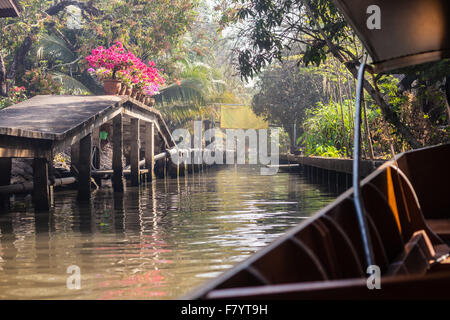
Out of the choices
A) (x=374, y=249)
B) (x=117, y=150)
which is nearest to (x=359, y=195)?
(x=374, y=249)

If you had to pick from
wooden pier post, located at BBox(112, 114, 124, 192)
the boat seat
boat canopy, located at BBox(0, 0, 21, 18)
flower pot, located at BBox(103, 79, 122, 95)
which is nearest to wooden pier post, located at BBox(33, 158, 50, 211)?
wooden pier post, located at BBox(112, 114, 124, 192)

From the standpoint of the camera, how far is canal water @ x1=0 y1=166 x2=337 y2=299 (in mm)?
4844

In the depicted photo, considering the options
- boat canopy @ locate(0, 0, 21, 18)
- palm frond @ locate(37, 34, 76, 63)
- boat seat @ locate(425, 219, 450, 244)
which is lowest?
boat seat @ locate(425, 219, 450, 244)

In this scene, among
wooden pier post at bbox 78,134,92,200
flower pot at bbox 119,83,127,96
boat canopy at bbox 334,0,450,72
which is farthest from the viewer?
flower pot at bbox 119,83,127,96

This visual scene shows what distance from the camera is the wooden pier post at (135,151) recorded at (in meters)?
15.6

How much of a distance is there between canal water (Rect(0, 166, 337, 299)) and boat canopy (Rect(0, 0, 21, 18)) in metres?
4.38

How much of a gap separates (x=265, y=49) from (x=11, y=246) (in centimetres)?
688

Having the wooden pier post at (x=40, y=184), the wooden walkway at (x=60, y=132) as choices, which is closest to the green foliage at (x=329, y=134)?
the wooden walkway at (x=60, y=132)

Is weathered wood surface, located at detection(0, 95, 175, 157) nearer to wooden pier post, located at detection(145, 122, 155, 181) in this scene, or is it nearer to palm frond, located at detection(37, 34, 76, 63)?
wooden pier post, located at detection(145, 122, 155, 181)

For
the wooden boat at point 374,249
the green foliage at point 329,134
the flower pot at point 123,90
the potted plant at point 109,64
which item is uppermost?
the potted plant at point 109,64

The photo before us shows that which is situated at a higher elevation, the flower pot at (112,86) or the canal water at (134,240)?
the flower pot at (112,86)

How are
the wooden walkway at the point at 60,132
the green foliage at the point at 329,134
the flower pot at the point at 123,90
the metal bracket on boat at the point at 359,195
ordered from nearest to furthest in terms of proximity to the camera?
the metal bracket on boat at the point at 359,195, the wooden walkway at the point at 60,132, the flower pot at the point at 123,90, the green foliage at the point at 329,134

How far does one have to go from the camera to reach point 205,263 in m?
5.59

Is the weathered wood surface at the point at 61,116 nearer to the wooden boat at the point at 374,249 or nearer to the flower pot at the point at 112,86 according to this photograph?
the flower pot at the point at 112,86
